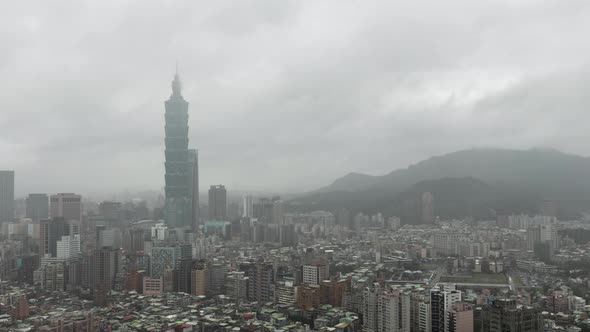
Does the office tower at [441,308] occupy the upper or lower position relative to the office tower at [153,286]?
upper

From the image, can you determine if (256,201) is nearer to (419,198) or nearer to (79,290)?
(419,198)

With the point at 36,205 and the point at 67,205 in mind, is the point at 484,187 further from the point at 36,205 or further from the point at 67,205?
the point at 36,205

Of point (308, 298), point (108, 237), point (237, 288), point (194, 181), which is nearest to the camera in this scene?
point (308, 298)

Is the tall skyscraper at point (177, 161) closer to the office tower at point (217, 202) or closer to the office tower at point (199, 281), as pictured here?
the office tower at point (217, 202)

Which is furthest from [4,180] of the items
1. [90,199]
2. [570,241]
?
[570,241]

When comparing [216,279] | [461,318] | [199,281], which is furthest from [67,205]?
[461,318]

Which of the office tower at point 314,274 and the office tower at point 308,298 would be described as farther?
the office tower at point 314,274

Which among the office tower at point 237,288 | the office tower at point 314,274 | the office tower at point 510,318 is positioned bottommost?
the office tower at point 237,288

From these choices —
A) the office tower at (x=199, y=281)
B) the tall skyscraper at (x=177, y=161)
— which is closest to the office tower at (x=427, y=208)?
the tall skyscraper at (x=177, y=161)
